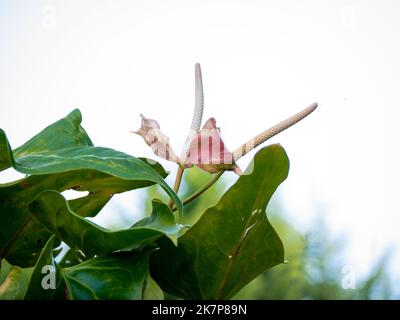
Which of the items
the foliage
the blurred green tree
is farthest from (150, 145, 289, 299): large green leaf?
the blurred green tree

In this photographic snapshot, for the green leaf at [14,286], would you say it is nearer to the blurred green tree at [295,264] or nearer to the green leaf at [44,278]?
the green leaf at [44,278]

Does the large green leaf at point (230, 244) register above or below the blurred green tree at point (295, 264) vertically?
above

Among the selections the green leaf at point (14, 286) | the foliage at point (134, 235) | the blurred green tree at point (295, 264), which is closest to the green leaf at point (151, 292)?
the foliage at point (134, 235)

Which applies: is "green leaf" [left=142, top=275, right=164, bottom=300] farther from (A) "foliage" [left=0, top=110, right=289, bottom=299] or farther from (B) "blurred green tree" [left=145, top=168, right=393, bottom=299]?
(B) "blurred green tree" [left=145, top=168, right=393, bottom=299]

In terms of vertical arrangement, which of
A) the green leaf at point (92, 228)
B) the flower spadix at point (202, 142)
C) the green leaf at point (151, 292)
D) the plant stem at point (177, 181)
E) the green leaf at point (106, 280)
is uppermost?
the flower spadix at point (202, 142)
